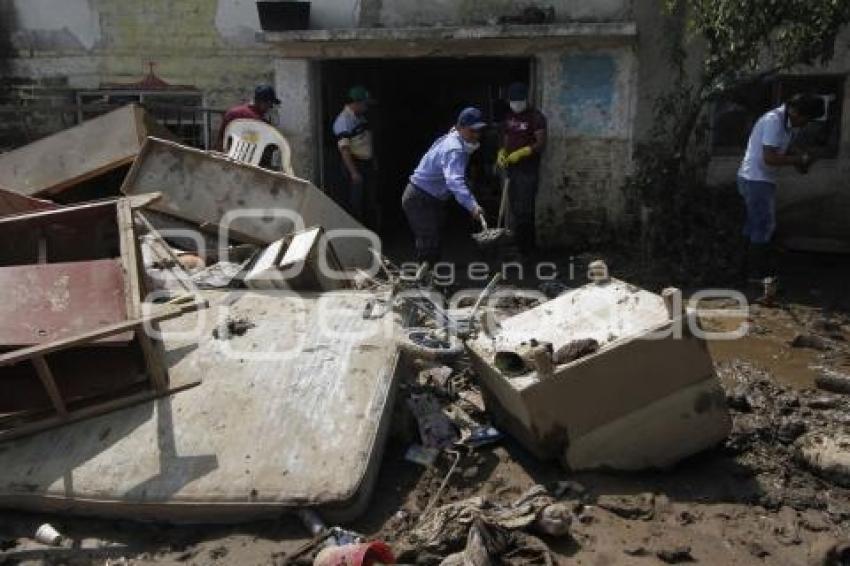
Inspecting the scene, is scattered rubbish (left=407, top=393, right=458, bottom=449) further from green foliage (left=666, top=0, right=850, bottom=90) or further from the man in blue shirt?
green foliage (left=666, top=0, right=850, bottom=90)

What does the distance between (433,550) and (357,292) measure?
7.39 feet

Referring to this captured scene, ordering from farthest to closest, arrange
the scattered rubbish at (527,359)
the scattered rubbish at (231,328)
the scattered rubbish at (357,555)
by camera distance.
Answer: the scattered rubbish at (231,328) < the scattered rubbish at (527,359) < the scattered rubbish at (357,555)

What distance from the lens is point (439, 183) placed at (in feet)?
22.0

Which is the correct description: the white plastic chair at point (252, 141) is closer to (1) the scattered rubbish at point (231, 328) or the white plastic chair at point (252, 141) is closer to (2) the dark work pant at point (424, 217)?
(2) the dark work pant at point (424, 217)

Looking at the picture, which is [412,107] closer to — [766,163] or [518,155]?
[518,155]

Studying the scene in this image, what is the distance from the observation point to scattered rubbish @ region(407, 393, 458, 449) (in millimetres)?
4375

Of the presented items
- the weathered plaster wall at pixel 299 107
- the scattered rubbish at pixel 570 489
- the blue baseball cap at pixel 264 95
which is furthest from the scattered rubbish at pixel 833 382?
the weathered plaster wall at pixel 299 107

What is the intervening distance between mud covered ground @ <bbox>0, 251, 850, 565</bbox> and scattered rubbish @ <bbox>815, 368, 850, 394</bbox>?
348mm

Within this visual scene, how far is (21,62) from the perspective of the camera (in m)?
10.3

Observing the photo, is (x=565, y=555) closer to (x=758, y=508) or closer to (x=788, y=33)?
(x=758, y=508)

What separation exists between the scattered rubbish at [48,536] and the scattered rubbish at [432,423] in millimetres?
1808

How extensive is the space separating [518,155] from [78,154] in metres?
4.35

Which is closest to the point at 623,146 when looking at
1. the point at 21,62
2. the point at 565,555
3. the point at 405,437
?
the point at 405,437

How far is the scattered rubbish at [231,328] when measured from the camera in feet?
15.7
